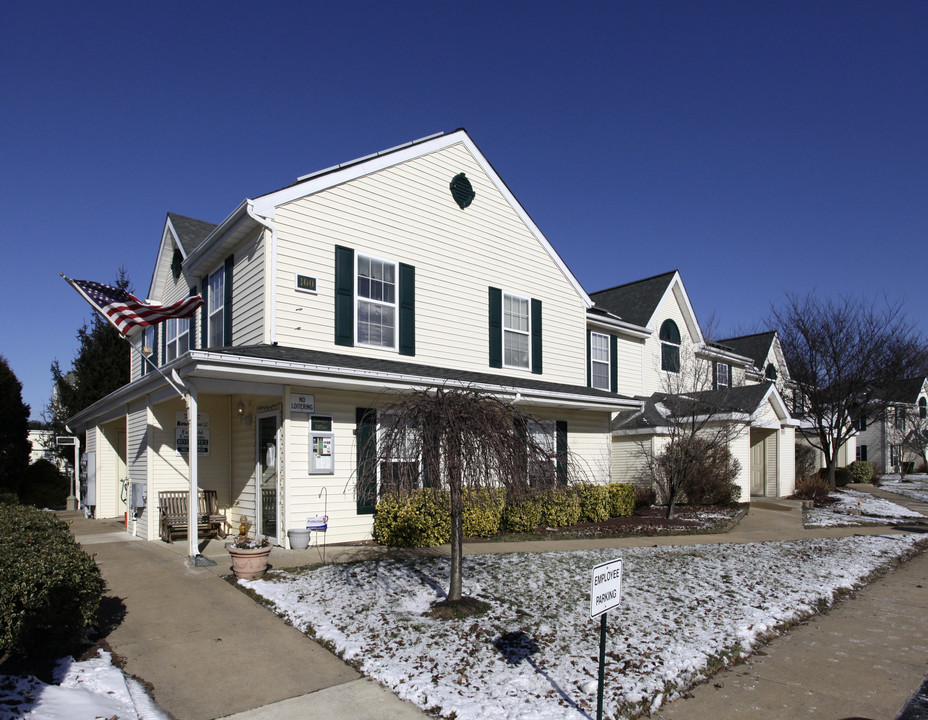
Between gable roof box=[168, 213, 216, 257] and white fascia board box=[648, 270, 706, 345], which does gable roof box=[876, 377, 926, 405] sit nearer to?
white fascia board box=[648, 270, 706, 345]

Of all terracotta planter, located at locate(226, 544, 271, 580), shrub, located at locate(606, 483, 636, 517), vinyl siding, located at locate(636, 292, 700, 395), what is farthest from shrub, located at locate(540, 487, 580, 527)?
vinyl siding, located at locate(636, 292, 700, 395)

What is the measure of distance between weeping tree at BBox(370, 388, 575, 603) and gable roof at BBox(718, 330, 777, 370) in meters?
23.7

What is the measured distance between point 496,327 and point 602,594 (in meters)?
10.8

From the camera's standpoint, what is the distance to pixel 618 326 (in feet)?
66.2

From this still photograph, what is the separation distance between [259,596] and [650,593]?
15.7 feet

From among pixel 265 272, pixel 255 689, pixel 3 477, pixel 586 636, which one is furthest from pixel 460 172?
pixel 3 477

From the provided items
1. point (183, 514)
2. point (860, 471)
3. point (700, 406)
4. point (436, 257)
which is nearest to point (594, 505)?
point (700, 406)

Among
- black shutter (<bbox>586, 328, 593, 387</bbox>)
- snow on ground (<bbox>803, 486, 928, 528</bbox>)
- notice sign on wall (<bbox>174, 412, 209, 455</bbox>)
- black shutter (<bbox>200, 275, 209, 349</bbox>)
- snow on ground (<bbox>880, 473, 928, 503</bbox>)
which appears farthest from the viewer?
snow on ground (<bbox>880, 473, 928, 503</bbox>)

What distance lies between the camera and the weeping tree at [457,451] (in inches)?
268

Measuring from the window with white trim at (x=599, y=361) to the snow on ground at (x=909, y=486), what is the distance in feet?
45.0

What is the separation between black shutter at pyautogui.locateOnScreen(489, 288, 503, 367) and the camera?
15.4 metres

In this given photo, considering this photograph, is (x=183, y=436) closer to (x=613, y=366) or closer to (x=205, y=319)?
(x=205, y=319)

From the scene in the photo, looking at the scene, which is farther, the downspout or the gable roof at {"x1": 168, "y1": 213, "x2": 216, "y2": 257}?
the gable roof at {"x1": 168, "y1": 213, "x2": 216, "y2": 257}

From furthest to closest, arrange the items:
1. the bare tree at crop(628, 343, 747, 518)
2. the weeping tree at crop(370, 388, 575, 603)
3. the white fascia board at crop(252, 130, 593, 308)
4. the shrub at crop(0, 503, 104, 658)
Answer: the bare tree at crop(628, 343, 747, 518) < the white fascia board at crop(252, 130, 593, 308) < the weeping tree at crop(370, 388, 575, 603) < the shrub at crop(0, 503, 104, 658)
